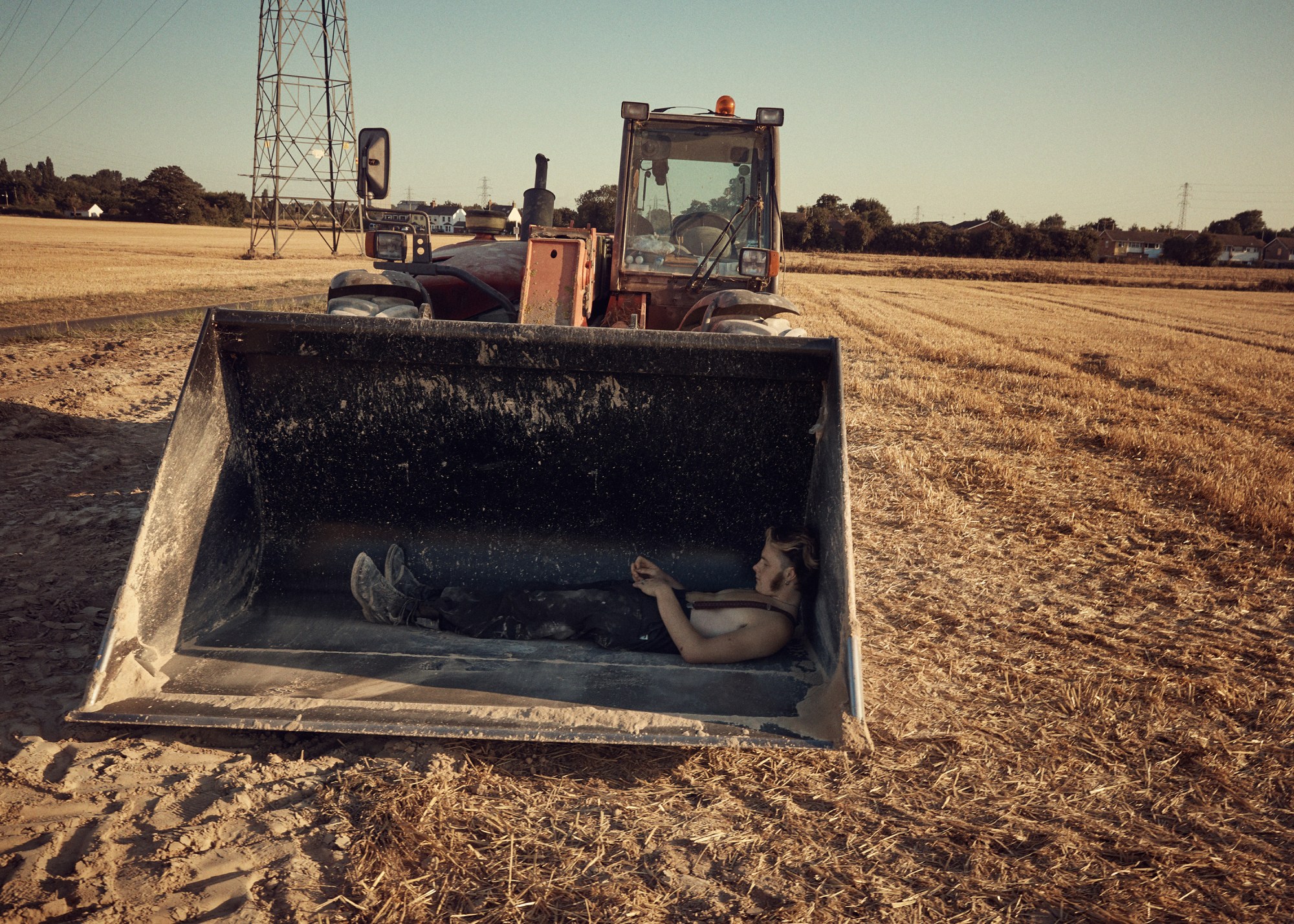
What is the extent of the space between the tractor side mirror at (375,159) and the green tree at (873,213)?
53.1 metres

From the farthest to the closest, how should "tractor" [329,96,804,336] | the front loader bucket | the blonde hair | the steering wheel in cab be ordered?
the steering wheel in cab → "tractor" [329,96,804,336] → the blonde hair → the front loader bucket

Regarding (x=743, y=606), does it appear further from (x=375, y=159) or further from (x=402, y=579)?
(x=375, y=159)

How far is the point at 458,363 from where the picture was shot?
3.32 m

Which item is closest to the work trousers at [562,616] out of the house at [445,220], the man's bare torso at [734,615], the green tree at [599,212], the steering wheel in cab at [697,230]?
the man's bare torso at [734,615]

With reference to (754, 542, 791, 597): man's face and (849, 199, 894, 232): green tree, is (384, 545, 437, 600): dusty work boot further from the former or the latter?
(849, 199, 894, 232): green tree

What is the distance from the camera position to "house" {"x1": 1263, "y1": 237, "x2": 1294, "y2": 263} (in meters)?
71.9

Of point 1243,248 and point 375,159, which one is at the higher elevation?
point 1243,248

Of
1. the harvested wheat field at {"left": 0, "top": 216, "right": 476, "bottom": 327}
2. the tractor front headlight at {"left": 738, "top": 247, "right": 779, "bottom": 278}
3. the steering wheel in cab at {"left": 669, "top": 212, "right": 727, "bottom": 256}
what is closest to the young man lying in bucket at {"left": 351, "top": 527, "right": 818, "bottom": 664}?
the tractor front headlight at {"left": 738, "top": 247, "right": 779, "bottom": 278}

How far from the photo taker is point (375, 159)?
362 cm

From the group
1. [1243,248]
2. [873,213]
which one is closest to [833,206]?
[873,213]

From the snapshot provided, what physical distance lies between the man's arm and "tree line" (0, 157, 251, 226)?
62637 millimetres

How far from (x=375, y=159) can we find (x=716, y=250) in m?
2.30

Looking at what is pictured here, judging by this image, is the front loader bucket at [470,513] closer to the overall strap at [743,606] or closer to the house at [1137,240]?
the overall strap at [743,606]

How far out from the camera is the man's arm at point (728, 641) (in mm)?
3002
